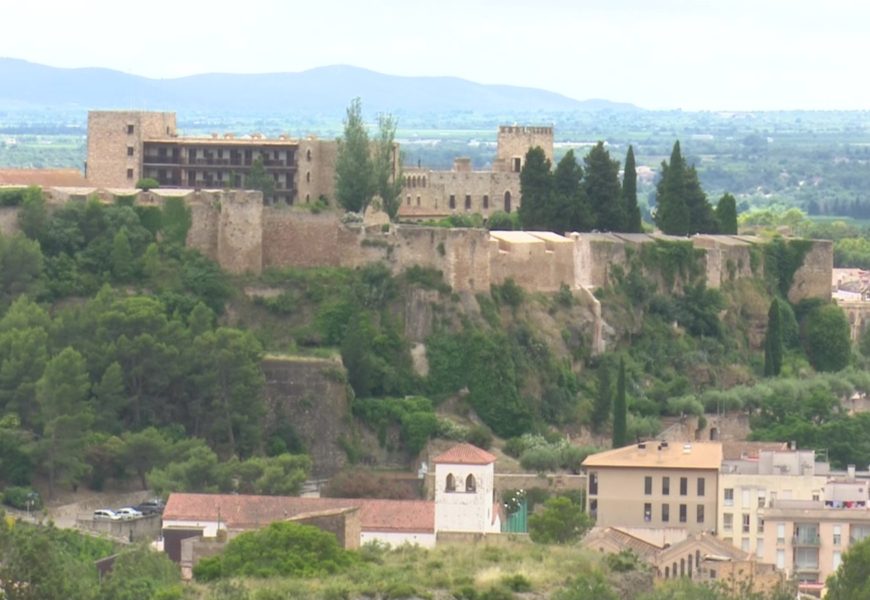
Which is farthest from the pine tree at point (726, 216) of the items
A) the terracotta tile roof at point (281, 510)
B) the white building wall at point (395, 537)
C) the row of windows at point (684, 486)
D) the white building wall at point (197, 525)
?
the white building wall at point (395, 537)

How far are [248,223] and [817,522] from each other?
19147mm

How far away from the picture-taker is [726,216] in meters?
88.5

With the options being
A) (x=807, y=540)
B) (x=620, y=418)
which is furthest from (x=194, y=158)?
(x=807, y=540)

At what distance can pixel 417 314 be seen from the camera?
7319 centimetres

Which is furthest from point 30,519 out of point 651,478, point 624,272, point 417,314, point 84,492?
point 624,272

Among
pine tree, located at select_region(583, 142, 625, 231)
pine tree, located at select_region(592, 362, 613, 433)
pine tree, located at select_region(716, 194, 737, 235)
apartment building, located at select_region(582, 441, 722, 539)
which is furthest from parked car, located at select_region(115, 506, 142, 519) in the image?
pine tree, located at select_region(716, 194, 737, 235)

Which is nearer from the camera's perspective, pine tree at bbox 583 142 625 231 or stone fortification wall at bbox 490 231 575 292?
stone fortification wall at bbox 490 231 575 292

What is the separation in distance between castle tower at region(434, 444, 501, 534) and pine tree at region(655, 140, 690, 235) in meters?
26.2

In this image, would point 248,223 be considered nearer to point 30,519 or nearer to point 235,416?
point 235,416

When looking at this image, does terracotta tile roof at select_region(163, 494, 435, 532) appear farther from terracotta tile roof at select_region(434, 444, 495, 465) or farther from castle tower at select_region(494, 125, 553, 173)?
castle tower at select_region(494, 125, 553, 173)

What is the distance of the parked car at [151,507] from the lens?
202ft

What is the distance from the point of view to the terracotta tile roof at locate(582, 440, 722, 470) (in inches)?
2466

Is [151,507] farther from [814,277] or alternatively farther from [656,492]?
[814,277]

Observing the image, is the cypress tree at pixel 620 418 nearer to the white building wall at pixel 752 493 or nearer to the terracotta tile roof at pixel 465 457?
the white building wall at pixel 752 493
